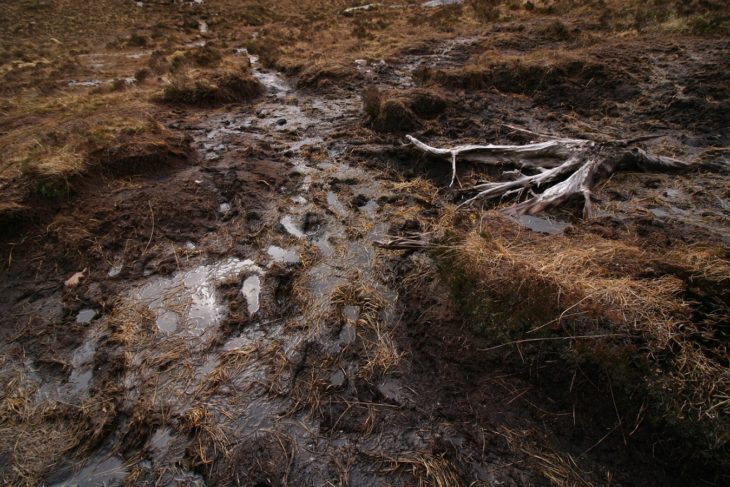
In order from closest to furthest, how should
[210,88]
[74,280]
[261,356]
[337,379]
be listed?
[337,379], [261,356], [74,280], [210,88]

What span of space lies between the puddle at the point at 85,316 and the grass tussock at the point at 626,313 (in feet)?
13.9

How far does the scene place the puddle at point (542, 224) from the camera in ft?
15.6

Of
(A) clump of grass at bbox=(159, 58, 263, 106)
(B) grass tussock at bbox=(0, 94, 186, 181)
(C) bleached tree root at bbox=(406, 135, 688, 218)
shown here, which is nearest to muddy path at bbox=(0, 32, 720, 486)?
(B) grass tussock at bbox=(0, 94, 186, 181)

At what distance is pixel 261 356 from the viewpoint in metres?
3.66

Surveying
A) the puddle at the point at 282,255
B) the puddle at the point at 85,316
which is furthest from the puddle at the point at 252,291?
the puddle at the point at 85,316

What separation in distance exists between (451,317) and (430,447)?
4.04ft

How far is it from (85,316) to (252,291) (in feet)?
6.38

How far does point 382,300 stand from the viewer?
4172mm

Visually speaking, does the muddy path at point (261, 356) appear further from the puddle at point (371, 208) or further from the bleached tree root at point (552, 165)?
the bleached tree root at point (552, 165)

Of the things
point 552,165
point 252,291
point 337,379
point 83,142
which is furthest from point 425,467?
point 83,142

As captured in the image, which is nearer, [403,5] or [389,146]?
[389,146]

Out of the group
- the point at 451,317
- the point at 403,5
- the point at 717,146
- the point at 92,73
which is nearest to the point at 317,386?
the point at 451,317

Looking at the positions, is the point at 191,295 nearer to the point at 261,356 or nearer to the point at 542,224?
the point at 261,356

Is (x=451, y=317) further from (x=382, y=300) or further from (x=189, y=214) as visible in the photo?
(x=189, y=214)
